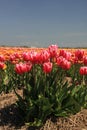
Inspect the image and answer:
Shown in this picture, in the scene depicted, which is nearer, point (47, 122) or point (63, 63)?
point (63, 63)

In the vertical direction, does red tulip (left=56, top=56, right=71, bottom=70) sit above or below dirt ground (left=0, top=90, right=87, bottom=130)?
above

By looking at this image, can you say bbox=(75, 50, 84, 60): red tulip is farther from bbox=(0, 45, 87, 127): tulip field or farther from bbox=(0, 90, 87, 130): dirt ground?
bbox=(0, 90, 87, 130): dirt ground

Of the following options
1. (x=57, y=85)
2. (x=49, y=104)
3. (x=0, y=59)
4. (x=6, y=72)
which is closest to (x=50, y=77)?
(x=57, y=85)

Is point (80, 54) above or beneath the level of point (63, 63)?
above

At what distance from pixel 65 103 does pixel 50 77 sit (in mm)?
657

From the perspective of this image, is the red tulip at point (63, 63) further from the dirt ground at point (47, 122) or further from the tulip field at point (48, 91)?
the dirt ground at point (47, 122)

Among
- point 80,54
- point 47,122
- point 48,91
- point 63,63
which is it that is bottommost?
point 47,122

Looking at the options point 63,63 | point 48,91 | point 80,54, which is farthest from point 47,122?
point 80,54

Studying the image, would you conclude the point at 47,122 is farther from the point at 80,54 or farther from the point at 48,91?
the point at 80,54

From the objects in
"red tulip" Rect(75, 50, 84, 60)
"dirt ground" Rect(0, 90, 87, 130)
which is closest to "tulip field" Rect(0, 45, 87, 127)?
"red tulip" Rect(75, 50, 84, 60)

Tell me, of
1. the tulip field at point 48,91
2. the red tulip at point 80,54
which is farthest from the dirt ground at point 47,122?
the red tulip at point 80,54

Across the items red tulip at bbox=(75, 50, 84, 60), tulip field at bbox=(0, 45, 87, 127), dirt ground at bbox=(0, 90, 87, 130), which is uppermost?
red tulip at bbox=(75, 50, 84, 60)

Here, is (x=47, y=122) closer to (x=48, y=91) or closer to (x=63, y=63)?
(x=48, y=91)

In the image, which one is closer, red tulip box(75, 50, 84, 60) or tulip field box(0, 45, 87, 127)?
tulip field box(0, 45, 87, 127)
